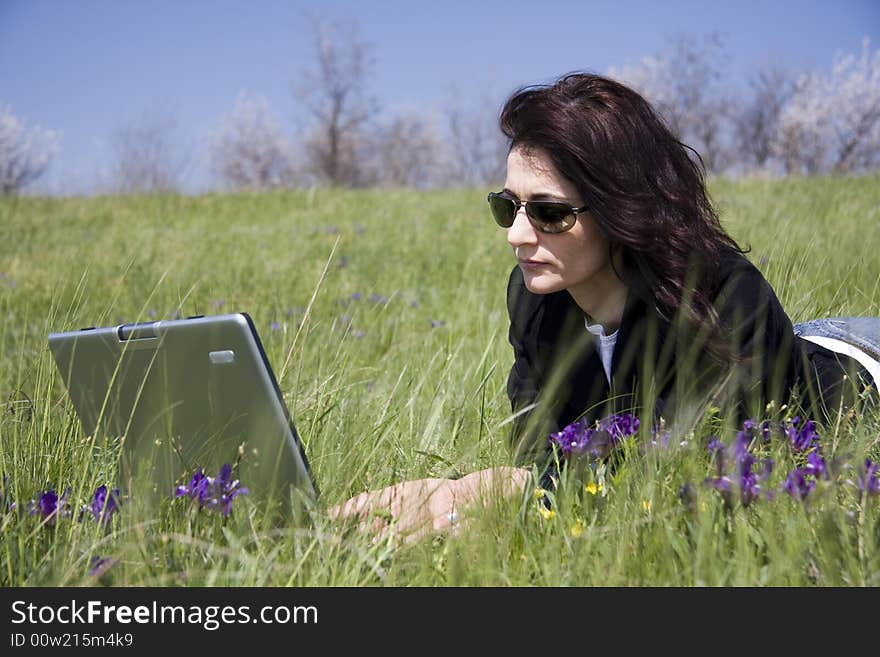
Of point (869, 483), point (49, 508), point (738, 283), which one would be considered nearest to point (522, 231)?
point (738, 283)

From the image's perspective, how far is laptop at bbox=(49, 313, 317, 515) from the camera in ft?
5.70

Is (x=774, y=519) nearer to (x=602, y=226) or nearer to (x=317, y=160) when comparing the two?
(x=602, y=226)

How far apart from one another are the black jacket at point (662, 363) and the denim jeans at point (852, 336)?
4 centimetres

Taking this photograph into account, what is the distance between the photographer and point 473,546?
162cm

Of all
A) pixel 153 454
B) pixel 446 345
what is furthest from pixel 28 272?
pixel 153 454

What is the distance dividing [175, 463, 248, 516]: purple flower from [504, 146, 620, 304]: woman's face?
104 cm

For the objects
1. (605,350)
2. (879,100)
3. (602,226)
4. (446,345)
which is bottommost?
(446,345)

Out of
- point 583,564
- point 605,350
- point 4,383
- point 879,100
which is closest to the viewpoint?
point 583,564

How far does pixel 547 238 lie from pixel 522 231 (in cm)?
7

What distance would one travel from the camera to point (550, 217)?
91.1 inches

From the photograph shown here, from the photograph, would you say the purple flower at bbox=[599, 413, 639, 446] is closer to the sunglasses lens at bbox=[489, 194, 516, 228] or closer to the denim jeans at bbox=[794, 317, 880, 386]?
the sunglasses lens at bbox=[489, 194, 516, 228]

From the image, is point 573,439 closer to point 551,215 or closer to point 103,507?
point 551,215

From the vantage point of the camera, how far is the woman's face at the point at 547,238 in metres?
2.34
